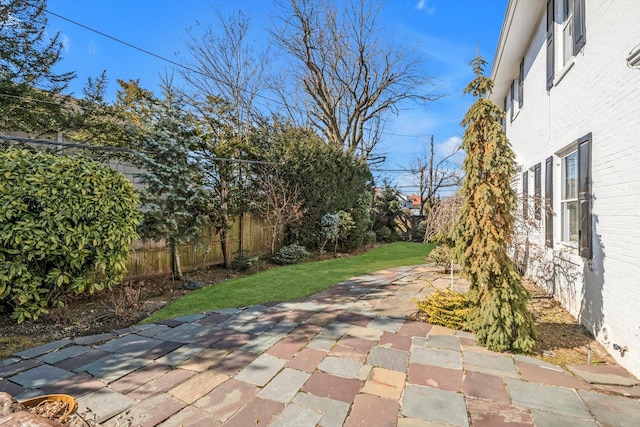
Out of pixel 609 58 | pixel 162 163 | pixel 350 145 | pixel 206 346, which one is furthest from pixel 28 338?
pixel 350 145

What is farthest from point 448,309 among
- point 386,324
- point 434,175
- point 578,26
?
point 434,175

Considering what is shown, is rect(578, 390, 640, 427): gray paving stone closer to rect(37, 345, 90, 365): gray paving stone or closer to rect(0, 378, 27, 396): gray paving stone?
rect(0, 378, 27, 396): gray paving stone

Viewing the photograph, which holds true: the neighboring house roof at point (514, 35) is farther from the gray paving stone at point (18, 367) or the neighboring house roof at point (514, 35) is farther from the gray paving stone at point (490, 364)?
the gray paving stone at point (18, 367)

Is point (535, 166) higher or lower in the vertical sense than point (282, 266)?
higher

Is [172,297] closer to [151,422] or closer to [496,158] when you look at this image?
[151,422]

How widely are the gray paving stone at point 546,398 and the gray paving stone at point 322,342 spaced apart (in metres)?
1.67

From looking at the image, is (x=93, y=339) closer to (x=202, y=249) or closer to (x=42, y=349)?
(x=42, y=349)

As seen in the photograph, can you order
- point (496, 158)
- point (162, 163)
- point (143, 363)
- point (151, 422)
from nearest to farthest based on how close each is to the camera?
1. point (151, 422)
2. point (143, 363)
3. point (496, 158)
4. point (162, 163)

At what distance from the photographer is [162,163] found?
237 inches

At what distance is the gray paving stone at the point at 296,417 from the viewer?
2152 millimetres

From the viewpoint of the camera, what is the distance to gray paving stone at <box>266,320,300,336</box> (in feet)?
12.3

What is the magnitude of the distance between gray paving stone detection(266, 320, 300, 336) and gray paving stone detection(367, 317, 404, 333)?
0.96 meters

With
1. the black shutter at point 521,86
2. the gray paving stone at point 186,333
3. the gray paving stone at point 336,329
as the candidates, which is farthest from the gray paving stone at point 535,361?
the black shutter at point 521,86

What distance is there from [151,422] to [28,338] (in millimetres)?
2666
